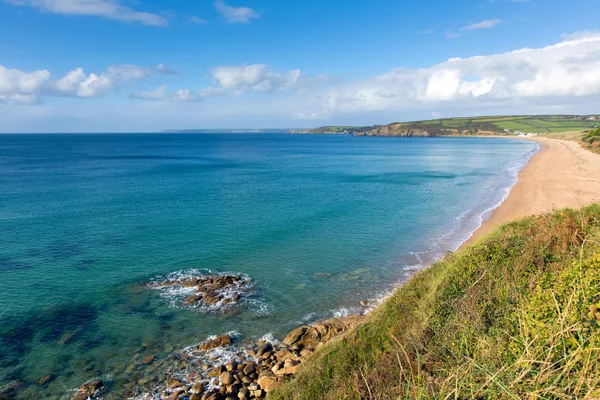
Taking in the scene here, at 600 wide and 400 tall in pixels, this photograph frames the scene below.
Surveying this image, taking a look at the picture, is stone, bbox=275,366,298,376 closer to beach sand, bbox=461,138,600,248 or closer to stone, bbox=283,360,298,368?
stone, bbox=283,360,298,368

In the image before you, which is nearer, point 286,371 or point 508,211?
point 286,371

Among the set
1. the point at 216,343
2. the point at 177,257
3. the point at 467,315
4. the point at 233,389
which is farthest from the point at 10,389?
the point at 467,315

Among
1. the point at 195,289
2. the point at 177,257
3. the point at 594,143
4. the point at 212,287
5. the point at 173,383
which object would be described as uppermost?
the point at 594,143

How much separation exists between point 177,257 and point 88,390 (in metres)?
14.6

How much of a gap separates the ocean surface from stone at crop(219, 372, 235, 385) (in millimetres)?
3537

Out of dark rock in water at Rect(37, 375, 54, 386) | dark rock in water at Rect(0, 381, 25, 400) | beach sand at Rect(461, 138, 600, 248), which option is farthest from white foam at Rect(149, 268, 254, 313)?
beach sand at Rect(461, 138, 600, 248)

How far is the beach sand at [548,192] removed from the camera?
36625mm

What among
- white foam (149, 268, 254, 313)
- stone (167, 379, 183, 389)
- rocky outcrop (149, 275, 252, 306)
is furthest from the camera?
rocky outcrop (149, 275, 252, 306)

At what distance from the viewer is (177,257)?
2931cm

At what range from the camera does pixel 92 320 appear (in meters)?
20.4

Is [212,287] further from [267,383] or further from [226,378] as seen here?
[267,383]

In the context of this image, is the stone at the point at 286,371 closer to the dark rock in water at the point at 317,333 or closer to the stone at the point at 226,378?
the stone at the point at 226,378

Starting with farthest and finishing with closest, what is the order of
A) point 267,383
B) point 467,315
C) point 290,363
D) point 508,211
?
point 508,211 → point 290,363 → point 267,383 → point 467,315

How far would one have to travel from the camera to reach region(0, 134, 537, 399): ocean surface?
60.1 feet
